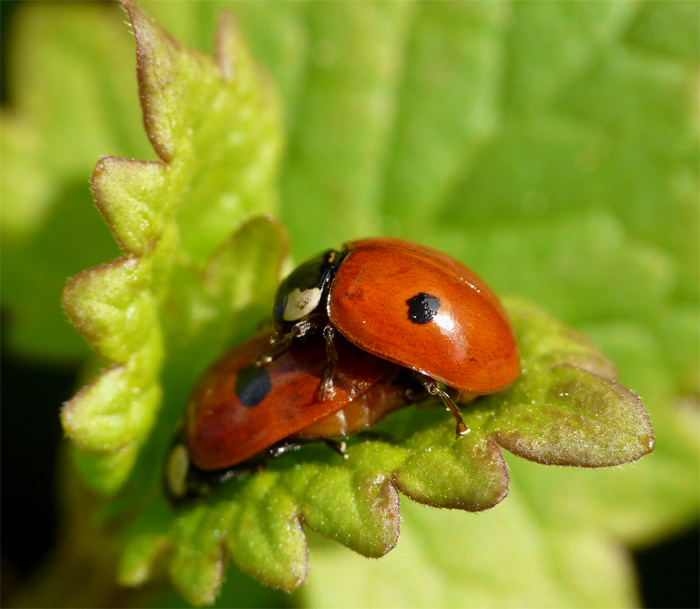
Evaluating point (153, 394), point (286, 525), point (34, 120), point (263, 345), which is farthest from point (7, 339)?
point (286, 525)

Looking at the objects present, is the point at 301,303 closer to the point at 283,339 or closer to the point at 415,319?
the point at 283,339

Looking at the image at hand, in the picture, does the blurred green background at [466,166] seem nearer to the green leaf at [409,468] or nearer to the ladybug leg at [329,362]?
the green leaf at [409,468]

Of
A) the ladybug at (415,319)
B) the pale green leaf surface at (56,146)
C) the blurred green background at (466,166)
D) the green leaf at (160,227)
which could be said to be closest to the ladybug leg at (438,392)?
the ladybug at (415,319)

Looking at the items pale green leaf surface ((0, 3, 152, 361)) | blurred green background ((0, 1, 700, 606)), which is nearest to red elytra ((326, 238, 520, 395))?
blurred green background ((0, 1, 700, 606))

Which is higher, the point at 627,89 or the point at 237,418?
the point at 627,89

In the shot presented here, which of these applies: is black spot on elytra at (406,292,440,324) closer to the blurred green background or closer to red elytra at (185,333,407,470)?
red elytra at (185,333,407,470)

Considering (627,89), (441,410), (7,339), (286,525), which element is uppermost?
(627,89)

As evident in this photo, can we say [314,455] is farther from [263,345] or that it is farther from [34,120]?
[34,120]

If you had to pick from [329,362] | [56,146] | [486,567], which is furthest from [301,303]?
[56,146]

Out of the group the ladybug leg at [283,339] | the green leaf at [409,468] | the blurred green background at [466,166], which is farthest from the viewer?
the blurred green background at [466,166]
